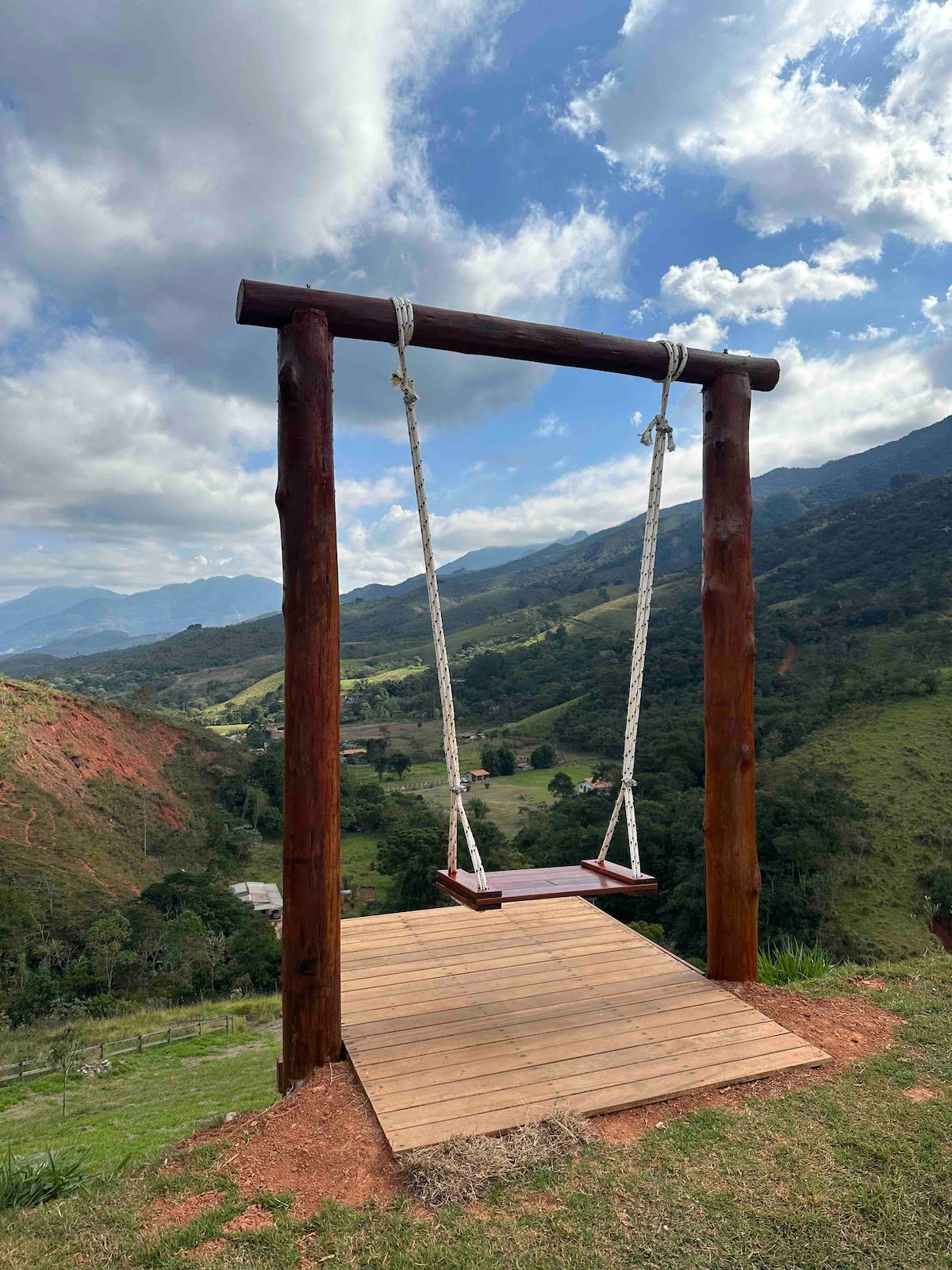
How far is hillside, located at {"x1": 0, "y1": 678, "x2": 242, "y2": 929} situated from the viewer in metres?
26.8

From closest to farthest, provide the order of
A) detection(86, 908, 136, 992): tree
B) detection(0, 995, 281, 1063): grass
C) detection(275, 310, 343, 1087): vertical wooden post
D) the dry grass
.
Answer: the dry grass → detection(275, 310, 343, 1087): vertical wooden post → detection(0, 995, 281, 1063): grass → detection(86, 908, 136, 992): tree

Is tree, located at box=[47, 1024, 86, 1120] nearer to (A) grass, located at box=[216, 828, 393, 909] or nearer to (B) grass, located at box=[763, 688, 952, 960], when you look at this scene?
(A) grass, located at box=[216, 828, 393, 909]

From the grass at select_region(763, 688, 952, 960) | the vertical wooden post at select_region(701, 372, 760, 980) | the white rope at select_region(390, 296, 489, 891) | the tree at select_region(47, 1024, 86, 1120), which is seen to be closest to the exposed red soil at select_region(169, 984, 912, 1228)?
the vertical wooden post at select_region(701, 372, 760, 980)

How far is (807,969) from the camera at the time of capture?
4.02 meters

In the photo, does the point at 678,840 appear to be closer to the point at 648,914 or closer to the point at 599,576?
the point at 648,914

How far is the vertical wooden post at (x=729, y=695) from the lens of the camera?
12.0ft

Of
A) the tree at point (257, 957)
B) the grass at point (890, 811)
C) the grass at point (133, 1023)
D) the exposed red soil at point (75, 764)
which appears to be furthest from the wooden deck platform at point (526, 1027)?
the exposed red soil at point (75, 764)

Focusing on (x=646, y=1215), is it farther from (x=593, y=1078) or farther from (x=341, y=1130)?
(x=341, y=1130)

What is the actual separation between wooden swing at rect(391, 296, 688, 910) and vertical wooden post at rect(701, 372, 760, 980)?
0.29 m

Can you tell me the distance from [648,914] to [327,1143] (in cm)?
2219

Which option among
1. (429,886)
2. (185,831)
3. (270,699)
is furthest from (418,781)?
(270,699)

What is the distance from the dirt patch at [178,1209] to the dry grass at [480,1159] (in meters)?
0.56

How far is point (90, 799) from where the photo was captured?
115ft

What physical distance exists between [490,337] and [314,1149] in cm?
332
